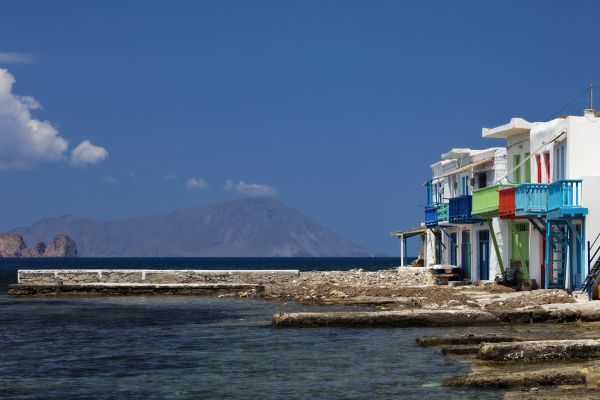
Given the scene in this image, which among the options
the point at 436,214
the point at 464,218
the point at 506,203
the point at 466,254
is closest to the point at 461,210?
the point at 464,218

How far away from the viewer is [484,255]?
4631 cm

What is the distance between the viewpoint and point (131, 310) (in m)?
40.0

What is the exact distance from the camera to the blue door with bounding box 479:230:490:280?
4569 centimetres

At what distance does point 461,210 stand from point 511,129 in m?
7.07

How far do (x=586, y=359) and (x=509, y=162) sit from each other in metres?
24.8

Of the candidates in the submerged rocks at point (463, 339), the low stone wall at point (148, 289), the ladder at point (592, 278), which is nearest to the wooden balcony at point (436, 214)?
the low stone wall at point (148, 289)

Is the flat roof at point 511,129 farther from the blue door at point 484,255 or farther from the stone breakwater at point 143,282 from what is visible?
the stone breakwater at point 143,282

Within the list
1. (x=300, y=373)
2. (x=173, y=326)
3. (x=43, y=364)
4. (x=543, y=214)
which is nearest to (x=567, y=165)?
(x=543, y=214)

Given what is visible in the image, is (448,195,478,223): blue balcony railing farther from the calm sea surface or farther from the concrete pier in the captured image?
the concrete pier

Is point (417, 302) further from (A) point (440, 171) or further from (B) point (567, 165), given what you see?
(A) point (440, 171)

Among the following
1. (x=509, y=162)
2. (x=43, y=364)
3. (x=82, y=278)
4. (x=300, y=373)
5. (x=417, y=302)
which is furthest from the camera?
(x=82, y=278)

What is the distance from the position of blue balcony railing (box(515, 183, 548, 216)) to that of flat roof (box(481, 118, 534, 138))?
17.5 feet

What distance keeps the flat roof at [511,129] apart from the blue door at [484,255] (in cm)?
541

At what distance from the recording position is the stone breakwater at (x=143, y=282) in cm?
5075
